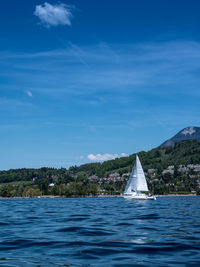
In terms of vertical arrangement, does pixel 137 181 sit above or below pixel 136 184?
above

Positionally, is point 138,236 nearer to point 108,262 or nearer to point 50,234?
point 50,234

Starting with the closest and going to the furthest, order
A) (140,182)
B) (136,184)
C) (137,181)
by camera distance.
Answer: (136,184)
(137,181)
(140,182)

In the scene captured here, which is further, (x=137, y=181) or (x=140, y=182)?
(x=140, y=182)

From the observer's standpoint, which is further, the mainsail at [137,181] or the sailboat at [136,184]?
the mainsail at [137,181]

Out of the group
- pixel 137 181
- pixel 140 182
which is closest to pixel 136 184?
pixel 137 181

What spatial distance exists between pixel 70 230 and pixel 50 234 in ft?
8.43

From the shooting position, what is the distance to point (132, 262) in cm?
1380

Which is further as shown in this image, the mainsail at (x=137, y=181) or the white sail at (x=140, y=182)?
the mainsail at (x=137, y=181)

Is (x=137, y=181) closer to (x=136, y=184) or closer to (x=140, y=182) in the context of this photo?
(x=136, y=184)

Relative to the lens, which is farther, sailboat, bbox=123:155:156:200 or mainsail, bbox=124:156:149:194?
mainsail, bbox=124:156:149:194

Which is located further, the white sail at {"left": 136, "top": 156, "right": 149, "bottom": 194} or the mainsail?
the mainsail

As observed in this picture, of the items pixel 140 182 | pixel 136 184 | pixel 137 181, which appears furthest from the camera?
pixel 140 182

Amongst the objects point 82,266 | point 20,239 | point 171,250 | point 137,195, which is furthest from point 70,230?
point 137,195

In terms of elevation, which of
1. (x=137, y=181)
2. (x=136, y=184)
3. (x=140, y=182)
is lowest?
(x=136, y=184)
